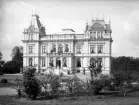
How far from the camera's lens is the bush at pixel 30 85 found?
15938 millimetres

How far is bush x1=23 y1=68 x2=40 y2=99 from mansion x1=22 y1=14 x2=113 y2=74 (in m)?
29.0

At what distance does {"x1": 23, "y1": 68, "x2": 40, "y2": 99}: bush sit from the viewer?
15.9 m

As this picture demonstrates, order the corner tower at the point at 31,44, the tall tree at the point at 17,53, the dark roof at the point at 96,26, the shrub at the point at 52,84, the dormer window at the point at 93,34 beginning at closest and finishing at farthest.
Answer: the shrub at the point at 52,84 < the dark roof at the point at 96,26 < the dormer window at the point at 93,34 < the corner tower at the point at 31,44 < the tall tree at the point at 17,53

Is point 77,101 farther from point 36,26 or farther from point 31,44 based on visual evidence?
point 36,26

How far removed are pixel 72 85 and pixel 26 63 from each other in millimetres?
34631

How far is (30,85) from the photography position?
16047 mm

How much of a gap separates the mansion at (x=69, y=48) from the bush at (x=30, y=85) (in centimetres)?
2899

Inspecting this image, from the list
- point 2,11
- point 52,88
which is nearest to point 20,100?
point 52,88

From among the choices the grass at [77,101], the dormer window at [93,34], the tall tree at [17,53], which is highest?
the dormer window at [93,34]

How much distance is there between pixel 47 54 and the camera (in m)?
48.5

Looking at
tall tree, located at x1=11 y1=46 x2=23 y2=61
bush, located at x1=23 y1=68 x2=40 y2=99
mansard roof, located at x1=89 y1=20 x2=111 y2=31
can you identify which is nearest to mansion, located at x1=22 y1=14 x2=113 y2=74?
mansard roof, located at x1=89 y1=20 x2=111 y2=31

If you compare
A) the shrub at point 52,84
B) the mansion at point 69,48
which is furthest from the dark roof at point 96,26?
the shrub at point 52,84

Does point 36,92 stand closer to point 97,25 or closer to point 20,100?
point 20,100

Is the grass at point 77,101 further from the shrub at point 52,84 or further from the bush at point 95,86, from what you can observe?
the shrub at point 52,84
